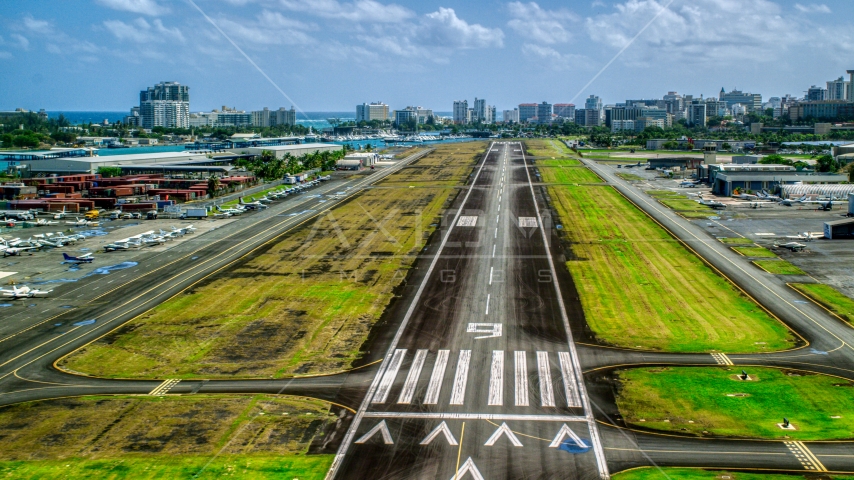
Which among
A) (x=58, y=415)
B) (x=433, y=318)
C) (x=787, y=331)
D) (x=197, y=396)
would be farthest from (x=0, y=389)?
(x=787, y=331)

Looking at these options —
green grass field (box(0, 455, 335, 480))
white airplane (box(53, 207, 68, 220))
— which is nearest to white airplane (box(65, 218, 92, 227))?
white airplane (box(53, 207, 68, 220))

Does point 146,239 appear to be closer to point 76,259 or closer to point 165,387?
point 76,259

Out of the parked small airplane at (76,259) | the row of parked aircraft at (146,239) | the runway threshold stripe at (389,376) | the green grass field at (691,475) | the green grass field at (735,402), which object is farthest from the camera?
the row of parked aircraft at (146,239)

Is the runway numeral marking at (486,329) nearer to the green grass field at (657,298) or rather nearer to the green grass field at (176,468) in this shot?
the green grass field at (657,298)

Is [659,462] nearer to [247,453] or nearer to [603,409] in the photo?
[603,409]

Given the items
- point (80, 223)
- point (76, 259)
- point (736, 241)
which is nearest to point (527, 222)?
point (736, 241)

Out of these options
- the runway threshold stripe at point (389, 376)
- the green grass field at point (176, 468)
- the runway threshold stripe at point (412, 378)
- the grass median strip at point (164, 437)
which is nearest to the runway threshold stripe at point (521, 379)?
the runway threshold stripe at point (412, 378)

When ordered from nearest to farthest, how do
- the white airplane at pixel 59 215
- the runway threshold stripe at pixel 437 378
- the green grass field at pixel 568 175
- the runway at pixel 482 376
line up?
1. the runway at pixel 482 376
2. the runway threshold stripe at pixel 437 378
3. the white airplane at pixel 59 215
4. the green grass field at pixel 568 175
